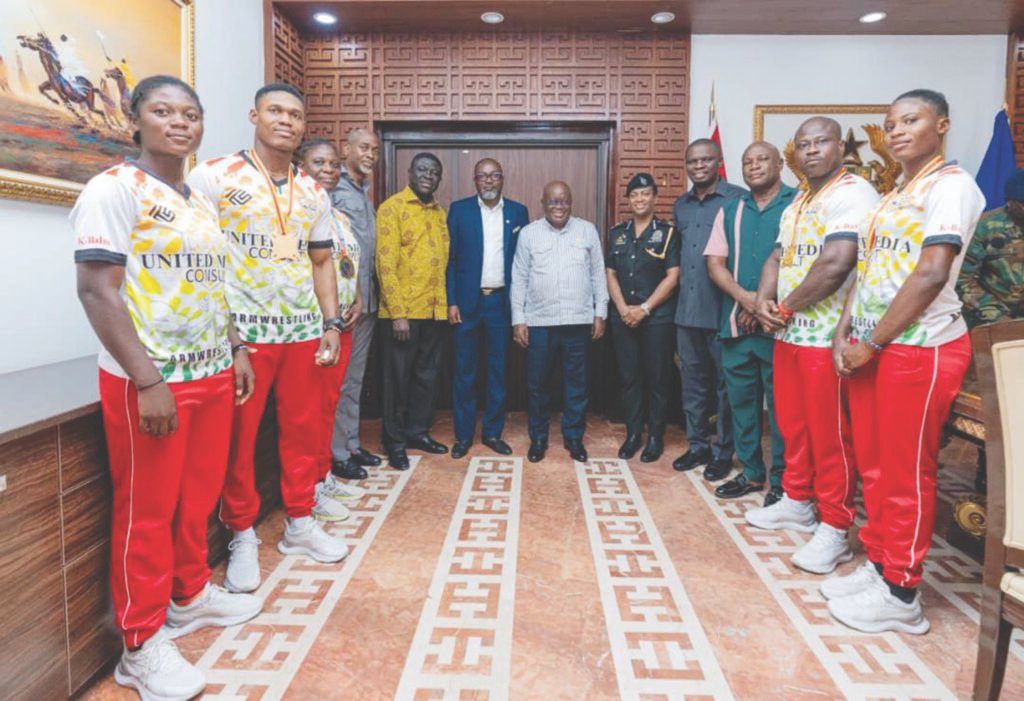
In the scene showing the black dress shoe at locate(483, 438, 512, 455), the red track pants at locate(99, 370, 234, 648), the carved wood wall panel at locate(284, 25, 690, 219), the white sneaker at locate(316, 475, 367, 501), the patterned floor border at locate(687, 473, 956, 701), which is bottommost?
the patterned floor border at locate(687, 473, 956, 701)

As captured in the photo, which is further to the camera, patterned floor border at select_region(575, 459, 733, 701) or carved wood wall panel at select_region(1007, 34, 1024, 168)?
carved wood wall panel at select_region(1007, 34, 1024, 168)

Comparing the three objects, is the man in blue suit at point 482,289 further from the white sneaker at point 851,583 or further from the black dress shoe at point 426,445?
the white sneaker at point 851,583

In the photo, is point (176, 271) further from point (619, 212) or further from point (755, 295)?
point (619, 212)

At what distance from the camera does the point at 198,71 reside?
2842mm

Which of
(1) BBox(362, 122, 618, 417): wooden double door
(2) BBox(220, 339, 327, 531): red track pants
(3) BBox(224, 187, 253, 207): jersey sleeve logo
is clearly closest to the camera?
(3) BBox(224, 187, 253, 207): jersey sleeve logo

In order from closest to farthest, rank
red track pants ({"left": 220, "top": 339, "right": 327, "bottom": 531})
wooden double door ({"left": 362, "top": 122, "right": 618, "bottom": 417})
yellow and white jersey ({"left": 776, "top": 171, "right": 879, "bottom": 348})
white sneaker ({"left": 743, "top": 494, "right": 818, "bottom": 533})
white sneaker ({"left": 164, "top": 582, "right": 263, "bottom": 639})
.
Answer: white sneaker ({"left": 164, "top": 582, "right": 263, "bottom": 639}), red track pants ({"left": 220, "top": 339, "right": 327, "bottom": 531}), yellow and white jersey ({"left": 776, "top": 171, "right": 879, "bottom": 348}), white sneaker ({"left": 743, "top": 494, "right": 818, "bottom": 533}), wooden double door ({"left": 362, "top": 122, "right": 618, "bottom": 417})

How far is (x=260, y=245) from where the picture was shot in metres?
1.88

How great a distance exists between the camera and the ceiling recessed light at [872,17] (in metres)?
3.54

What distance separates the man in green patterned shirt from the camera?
2875mm

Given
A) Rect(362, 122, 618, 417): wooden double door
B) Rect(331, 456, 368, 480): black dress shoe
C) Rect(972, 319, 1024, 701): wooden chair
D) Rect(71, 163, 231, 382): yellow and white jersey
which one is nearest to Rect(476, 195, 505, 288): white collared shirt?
Rect(362, 122, 618, 417): wooden double door

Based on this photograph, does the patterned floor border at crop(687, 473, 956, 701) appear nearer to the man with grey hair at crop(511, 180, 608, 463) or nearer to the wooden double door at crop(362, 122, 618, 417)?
the man with grey hair at crop(511, 180, 608, 463)

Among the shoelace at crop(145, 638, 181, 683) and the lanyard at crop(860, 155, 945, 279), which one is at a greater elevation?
the lanyard at crop(860, 155, 945, 279)

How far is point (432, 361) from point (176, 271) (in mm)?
1867

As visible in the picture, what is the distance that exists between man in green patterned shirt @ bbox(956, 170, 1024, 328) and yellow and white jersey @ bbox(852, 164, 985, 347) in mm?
1634
